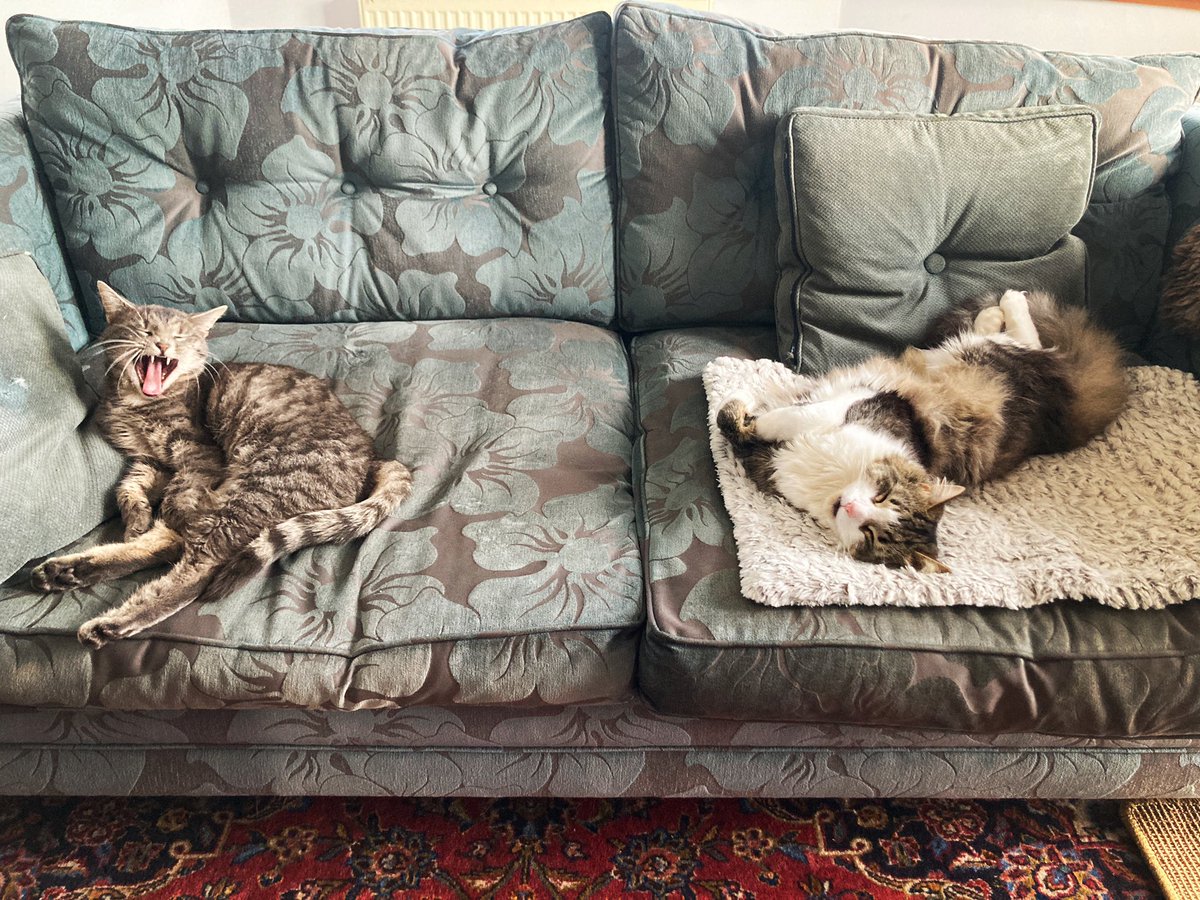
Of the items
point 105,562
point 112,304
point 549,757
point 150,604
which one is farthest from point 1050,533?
point 112,304

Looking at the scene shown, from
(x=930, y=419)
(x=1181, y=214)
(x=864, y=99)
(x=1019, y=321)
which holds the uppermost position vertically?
(x=864, y=99)

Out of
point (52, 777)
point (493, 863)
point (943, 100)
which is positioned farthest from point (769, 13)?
point (52, 777)

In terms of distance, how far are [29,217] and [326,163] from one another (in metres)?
0.60

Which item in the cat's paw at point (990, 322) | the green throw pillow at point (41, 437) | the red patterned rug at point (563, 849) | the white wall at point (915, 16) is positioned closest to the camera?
the green throw pillow at point (41, 437)

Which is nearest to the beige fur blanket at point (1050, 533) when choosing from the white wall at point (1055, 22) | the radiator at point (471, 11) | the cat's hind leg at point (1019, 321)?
the cat's hind leg at point (1019, 321)

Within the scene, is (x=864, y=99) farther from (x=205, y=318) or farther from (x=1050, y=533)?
(x=205, y=318)

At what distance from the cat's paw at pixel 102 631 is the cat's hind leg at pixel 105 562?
0.36 ft

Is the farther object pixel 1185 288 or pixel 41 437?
pixel 1185 288

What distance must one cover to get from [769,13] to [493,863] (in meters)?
2.80

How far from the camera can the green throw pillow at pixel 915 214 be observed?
154cm

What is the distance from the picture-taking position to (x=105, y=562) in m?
1.20

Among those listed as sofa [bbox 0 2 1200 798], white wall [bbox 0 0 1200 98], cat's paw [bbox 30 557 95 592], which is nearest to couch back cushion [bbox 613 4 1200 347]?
sofa [bbox 0 2 1200 798]

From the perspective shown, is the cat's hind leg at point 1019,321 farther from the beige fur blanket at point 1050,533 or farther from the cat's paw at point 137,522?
the cat's paw at point 137,522

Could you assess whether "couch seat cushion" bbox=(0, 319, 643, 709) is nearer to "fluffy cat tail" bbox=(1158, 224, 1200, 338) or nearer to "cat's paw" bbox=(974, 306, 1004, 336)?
"cat's paw" bbox=(974, 306, 1004, 336)
